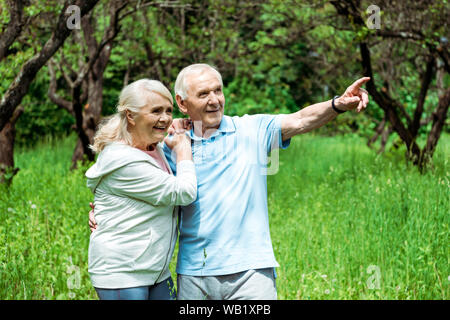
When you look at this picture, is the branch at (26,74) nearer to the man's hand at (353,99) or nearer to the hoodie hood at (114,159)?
the hoodie hood at (114,159)

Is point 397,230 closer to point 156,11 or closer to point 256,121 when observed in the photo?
point 256,121

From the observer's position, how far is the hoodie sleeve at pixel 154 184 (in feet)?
7.78

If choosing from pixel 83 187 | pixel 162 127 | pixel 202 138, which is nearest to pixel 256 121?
pixel 202 138

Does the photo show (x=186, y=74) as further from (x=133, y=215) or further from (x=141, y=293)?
(x=141, y=293)

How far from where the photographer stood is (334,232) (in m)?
4.84

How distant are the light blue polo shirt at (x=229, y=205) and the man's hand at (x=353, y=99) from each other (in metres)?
0.32

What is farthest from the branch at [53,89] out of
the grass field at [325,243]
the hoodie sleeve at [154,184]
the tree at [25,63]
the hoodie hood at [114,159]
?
the hoodie sleeve at [154,184]

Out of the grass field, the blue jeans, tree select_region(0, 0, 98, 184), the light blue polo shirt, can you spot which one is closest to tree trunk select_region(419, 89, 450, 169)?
the grass field

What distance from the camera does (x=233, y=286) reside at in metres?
2.45

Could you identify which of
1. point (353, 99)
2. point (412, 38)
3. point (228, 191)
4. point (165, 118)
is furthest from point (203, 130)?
point (412, 38)

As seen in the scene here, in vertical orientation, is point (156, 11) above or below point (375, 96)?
above

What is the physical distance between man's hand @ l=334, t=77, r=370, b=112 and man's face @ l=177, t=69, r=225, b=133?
570mm

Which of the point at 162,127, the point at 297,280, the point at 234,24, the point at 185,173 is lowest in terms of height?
the point at 297,280
